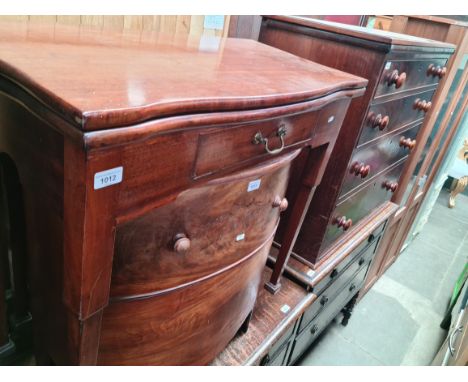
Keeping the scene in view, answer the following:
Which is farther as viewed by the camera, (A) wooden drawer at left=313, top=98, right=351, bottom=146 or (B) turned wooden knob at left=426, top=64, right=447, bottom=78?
(B) turned wooden knob at left=426, top=64, right=447, bottom=78

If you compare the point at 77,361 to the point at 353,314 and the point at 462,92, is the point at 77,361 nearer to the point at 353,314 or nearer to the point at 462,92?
the point at 353,314

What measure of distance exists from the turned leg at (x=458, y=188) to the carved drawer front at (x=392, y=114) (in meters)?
2.34

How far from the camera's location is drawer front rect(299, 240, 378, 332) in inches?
53.7

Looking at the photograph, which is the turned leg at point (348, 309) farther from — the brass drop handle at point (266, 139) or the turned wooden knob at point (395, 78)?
the brass drop handle at point (266, 139)

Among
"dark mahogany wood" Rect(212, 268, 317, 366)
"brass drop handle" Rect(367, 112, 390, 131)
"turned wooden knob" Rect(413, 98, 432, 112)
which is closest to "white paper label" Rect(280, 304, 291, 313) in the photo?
"dark mahogany wood" Rect(212, 268, 317, 366)

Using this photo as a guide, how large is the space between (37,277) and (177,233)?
0.26 meters

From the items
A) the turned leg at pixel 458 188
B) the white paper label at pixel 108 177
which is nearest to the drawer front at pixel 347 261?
the white paper label at pixel 108 177

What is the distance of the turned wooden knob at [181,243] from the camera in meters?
0.60

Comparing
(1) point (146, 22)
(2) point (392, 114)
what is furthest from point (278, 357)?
(1) point (146, 22)

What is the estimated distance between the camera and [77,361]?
565 mm

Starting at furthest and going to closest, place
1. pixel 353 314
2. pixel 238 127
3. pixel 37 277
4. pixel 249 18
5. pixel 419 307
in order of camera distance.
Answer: pixel 419 307 < pixel 353 314 < pixel 249 18 < pixel 37 277 < pixel 238 127

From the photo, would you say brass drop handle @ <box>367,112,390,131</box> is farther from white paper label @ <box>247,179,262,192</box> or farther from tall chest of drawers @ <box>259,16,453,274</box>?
white paper label @ <box>247,179,262,192</box>

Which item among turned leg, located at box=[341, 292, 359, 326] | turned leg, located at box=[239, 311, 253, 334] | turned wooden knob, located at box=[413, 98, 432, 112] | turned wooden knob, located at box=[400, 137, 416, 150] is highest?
turned wooden knob, located at box=[413, 98, 432, 112]

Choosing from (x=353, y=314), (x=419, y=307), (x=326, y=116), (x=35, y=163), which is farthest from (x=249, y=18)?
(x=419, y=307)
